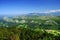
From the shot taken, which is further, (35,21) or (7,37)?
(35,21)

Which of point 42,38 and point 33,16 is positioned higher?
point 33,16

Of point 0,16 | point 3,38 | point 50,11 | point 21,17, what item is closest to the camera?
point 3,38

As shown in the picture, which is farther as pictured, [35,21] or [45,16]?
[45,16]

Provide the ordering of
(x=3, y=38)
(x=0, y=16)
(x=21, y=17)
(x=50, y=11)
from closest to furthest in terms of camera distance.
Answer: (x=3, y=38)
(x=0, y=16)
(x=21, y=17)
(x=50, y=11)

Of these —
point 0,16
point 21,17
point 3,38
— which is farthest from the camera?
point 21,17

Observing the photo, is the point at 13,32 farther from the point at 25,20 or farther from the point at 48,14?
the point at 48,14

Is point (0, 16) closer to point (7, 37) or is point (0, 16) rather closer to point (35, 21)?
point (35, 21)

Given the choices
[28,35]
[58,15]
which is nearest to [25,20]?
[58,15]

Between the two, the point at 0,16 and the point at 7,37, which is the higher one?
the point at 0,16

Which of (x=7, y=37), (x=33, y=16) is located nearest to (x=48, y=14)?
(x=33, y=16)
